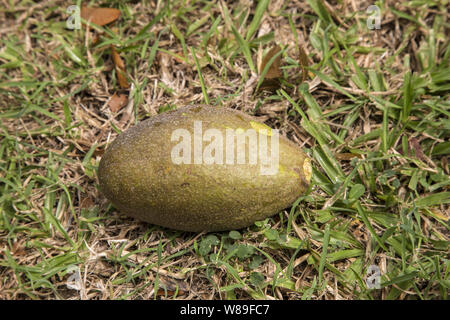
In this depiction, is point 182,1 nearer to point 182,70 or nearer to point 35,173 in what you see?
point 182,70

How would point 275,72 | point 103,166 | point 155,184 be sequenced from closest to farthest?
1. point 155,184
2. point 103,166
3. point 275,72

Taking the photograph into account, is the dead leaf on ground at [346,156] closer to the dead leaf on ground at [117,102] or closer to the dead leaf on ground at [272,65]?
the dead leaf on ground at [272,65]

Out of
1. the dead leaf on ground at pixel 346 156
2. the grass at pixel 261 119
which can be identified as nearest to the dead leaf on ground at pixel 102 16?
the grass at pixel 261 119

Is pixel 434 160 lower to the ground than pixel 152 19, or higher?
lower

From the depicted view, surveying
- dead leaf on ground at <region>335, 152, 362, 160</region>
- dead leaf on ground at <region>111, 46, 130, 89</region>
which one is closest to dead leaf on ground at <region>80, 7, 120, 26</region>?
dead leaf on ground at <region>111, 46, 130, 89</region>

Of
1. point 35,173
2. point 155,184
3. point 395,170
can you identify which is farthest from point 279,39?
point 35,173

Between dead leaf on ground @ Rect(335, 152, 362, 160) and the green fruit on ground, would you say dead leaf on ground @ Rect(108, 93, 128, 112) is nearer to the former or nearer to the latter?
the green fruit on ground
